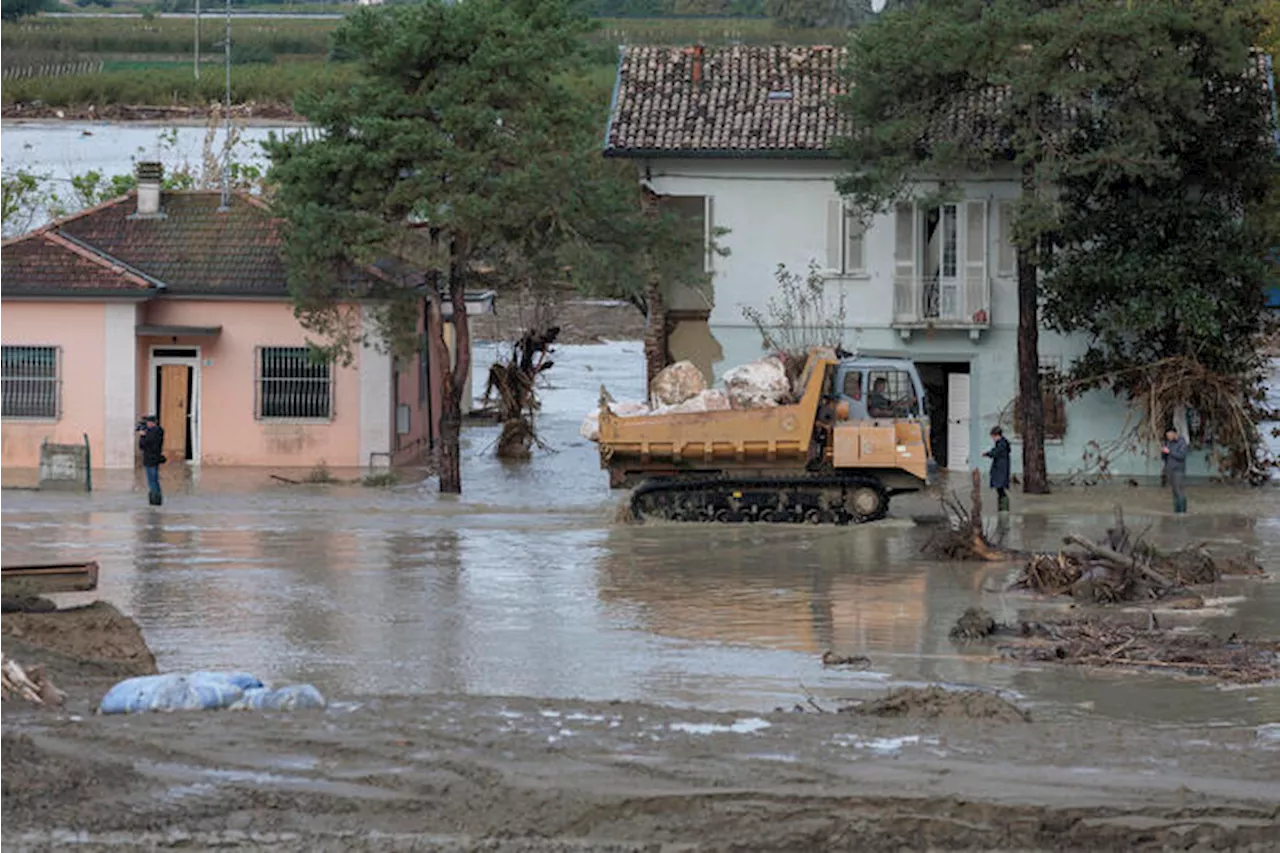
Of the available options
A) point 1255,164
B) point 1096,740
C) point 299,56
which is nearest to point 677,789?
point 1096,740

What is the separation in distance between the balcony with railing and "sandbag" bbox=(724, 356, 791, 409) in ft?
27.3

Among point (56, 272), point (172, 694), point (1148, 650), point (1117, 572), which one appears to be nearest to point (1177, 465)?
point (1117, 572)

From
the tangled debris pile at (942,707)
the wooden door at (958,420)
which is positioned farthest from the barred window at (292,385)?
the tangled debris pile at (942,707)

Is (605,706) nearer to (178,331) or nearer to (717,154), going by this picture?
(717,154)

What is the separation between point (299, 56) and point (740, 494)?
61800 mm

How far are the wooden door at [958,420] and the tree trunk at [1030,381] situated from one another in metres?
2.36

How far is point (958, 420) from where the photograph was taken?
39.7m

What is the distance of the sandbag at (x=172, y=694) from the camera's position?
15516 millimetres

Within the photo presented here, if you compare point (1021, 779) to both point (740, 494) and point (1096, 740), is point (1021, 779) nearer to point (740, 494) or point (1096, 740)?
point (1096, 740)

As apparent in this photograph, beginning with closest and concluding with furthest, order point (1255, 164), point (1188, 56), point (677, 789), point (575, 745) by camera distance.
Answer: point (677, 789) → point (575, 745) → point (1188, 56) → point (1255, 164)

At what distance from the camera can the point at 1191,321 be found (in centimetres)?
3584

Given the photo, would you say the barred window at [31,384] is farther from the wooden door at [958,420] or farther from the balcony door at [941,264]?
the wooden door at [958,420]

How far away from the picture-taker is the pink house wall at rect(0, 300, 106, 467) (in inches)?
1517

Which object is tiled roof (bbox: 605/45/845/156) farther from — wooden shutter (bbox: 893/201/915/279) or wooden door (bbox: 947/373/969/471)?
wooden door (bbox: 947/373/969/471)
